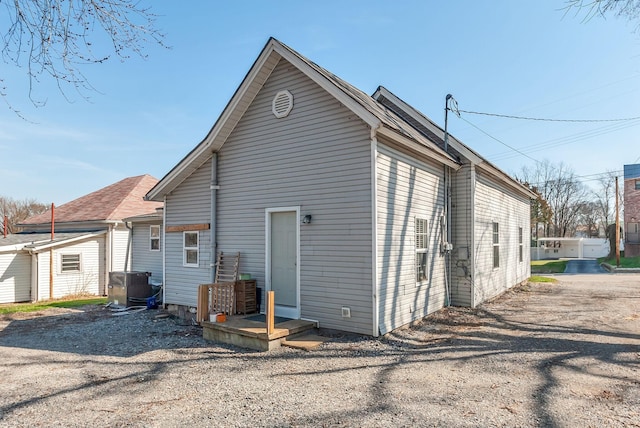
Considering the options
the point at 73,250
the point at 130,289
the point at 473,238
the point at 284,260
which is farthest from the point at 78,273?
the point at 473,238

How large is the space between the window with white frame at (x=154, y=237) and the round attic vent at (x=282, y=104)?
923 centimetres

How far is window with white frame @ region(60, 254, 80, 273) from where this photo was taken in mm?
16188

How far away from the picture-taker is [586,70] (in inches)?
380

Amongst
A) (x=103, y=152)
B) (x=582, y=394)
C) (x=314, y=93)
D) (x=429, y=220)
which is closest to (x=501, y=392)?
(x=582, y=394)

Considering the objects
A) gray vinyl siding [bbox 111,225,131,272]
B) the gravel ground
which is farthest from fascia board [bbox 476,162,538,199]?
gray vinyl siding [bbox 111,225,131,272]

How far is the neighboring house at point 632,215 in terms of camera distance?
29641mm

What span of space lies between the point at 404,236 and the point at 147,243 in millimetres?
12052

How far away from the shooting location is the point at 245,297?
8.23 meters

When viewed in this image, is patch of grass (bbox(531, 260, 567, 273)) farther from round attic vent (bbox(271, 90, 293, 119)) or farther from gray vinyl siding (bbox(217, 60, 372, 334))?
round attic vent (bbox(271, 90, 293, 119))

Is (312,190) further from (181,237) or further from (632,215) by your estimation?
(632,215)

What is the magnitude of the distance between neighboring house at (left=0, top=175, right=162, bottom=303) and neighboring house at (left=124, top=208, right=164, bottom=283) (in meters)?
1.20

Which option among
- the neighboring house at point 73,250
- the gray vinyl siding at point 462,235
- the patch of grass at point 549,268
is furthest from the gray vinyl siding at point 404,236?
the patch of grass at point 549,268

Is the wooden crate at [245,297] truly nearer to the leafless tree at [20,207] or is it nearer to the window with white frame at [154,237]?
the window with white frame at [154,237]

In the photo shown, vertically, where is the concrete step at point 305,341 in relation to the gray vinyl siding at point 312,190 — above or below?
below
